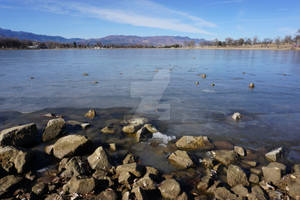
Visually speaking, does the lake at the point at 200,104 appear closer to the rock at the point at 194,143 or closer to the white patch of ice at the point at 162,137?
the white patch of ice at the point at 162,137

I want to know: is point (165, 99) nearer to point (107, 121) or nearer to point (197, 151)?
point (107, 121)

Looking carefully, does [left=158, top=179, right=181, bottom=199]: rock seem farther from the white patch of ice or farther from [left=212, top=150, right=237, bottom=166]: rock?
the white patch of ice

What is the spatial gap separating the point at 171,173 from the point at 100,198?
2.67 meters

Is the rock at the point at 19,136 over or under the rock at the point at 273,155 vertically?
over

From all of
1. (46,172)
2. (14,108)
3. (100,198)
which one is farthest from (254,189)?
(14,108)

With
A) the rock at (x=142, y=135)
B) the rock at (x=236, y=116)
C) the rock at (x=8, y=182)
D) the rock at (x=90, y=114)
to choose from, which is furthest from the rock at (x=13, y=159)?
the rock at (x=236, y=116)

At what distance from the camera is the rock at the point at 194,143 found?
8836mm

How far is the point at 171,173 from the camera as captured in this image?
713 centimetres

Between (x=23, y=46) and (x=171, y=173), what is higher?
(x=23, y=46)

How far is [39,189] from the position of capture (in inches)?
240

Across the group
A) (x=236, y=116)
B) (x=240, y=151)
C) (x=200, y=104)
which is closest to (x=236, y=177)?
(x=240, y=151)

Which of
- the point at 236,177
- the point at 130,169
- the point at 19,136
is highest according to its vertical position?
the point at 19,136

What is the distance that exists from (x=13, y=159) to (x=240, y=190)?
8.02 meters

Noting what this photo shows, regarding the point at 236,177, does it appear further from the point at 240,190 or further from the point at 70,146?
the point at 70,146
